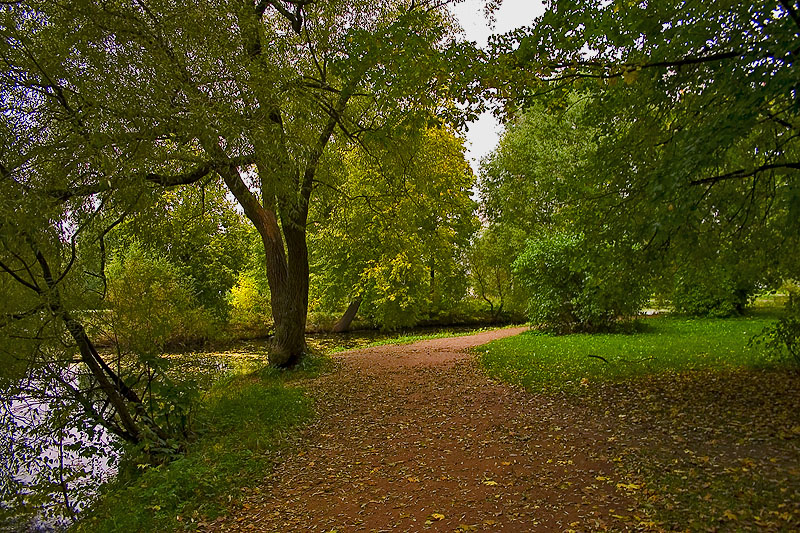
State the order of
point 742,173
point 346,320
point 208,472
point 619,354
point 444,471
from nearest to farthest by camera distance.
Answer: point 444,471, point 208,472, point 742,173, point 619,354, point 346,320

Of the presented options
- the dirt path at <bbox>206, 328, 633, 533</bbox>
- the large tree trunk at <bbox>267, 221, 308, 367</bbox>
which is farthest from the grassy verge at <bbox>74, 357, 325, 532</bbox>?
the large tree trunk at <bbox>267, 221, 308, 367</bbox>

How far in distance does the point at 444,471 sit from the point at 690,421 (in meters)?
3.09

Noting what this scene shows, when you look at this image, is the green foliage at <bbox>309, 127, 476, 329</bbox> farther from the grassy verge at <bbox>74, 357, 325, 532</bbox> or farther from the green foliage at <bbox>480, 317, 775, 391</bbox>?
the grassy verge at <bbox>74, 357, 325, 532</bbox>

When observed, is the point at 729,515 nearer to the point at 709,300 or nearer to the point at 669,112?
the point at 669,112

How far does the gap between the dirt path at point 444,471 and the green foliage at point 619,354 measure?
1.21 metres

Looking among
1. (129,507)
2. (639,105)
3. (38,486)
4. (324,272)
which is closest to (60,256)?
(129,507)

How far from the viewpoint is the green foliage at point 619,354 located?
8.91 metres

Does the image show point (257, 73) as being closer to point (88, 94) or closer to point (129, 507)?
point (88, 94)

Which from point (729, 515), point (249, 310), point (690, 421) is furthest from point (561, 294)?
point (249, 310)

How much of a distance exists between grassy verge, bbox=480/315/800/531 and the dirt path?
34cm

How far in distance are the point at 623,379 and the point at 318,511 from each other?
18.9 feet

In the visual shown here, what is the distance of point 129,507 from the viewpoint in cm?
A: 531

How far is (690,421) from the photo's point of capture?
19.7ft

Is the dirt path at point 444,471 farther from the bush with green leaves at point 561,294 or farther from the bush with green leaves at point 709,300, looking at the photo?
the bush with green leaves at point 709,300
